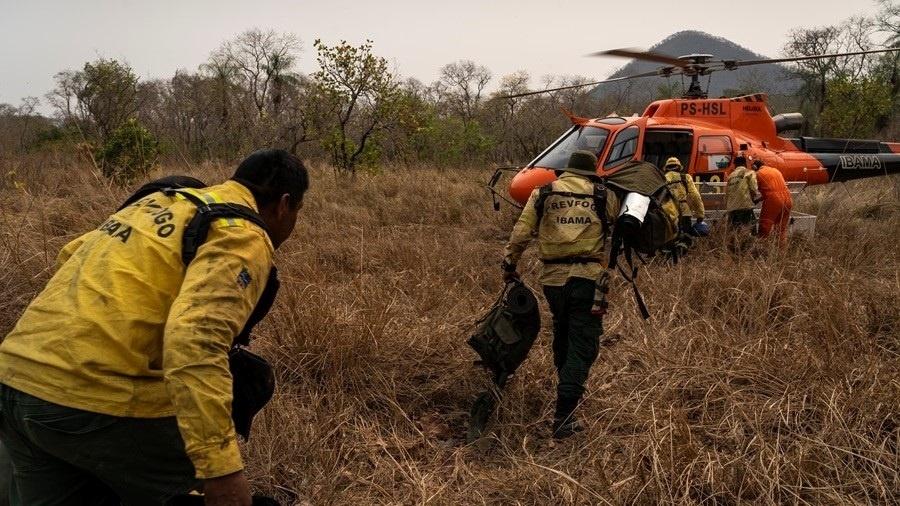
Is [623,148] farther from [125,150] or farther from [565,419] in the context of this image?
[125,150]

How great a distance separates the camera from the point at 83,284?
1.46 meters

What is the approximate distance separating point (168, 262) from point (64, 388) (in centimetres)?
37

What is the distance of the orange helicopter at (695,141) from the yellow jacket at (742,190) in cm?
58

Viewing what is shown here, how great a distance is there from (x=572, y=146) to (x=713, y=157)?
1733 millimetres

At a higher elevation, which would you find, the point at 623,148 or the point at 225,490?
the point at 623,148

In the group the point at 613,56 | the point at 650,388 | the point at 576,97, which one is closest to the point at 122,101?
the point at 613,56

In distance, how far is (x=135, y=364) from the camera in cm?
145

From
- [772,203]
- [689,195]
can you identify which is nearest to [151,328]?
[689,195]

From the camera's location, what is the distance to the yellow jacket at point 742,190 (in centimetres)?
679

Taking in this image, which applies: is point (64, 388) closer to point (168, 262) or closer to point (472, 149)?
point (168, 262)

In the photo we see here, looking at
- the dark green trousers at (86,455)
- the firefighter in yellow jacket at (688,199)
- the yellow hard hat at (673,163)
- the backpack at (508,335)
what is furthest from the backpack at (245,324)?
the yellow hard hat at (673,163)

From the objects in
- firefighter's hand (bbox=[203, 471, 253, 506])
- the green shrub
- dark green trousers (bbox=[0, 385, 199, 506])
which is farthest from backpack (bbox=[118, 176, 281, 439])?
the green shrub

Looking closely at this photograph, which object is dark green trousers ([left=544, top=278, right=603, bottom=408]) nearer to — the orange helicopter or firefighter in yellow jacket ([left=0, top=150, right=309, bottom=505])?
firefighter in yellow jacket ([left=0, top=150, right=309, bottom=505])

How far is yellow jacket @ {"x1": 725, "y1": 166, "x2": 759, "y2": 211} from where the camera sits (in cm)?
679
